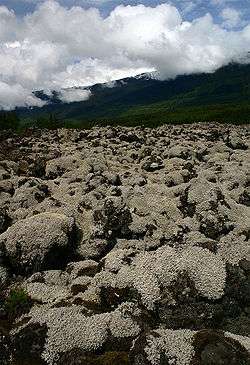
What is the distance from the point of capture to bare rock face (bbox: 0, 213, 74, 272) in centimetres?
2675

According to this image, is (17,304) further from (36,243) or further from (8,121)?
(8,121)

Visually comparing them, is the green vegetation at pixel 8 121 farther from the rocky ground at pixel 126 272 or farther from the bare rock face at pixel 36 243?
the bare rock face at pixel 36 243

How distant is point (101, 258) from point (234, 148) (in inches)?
1714

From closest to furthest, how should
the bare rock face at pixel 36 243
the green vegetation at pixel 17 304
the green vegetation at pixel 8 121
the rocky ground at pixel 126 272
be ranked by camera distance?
the rocky ground at pixel 126 272, the green vegetation at pixel 17 304, the bare rock face at pixel 36 243, the green vegetation at pixel 8 121

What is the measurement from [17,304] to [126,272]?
5865 millimetres

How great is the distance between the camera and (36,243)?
27.0 meters

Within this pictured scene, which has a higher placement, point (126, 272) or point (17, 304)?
point (126, 272)

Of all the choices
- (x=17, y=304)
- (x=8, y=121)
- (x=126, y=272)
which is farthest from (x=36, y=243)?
(x=8, y=121)

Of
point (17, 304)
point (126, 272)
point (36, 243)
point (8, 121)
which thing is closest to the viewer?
point (17, 304)

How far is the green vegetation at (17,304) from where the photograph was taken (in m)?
22.5

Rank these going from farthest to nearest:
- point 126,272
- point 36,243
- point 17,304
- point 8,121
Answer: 1. point 8,121
2. point 36,243
3. point 126,272
4. point 17,304

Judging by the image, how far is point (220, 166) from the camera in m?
46.9

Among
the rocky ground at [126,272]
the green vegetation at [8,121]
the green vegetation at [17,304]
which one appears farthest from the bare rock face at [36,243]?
the green vegetation at [8,121]

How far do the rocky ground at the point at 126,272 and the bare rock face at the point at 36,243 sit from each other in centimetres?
7
